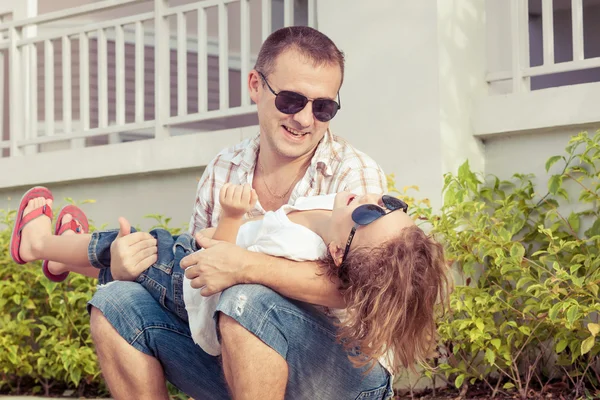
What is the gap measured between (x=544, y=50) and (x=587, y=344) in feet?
5.83

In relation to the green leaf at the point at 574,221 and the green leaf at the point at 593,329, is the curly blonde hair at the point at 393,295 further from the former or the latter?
the green leaf at the point at 574,221

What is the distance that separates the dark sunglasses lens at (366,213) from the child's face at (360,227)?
0.6 inches

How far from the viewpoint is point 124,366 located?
109 inches

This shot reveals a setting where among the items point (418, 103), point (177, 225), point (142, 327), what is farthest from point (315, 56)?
point (177, 225)

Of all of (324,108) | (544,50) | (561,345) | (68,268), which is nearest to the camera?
(324,108)

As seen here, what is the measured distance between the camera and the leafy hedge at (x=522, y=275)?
4113 mm

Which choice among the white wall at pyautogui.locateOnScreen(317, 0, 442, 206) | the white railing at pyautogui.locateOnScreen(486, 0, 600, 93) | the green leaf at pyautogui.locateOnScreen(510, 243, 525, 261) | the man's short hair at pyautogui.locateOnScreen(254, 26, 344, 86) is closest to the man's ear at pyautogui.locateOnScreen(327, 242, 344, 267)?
the man's short hair at pyautogui.locateOnScreen(254, 26, 344, 86)

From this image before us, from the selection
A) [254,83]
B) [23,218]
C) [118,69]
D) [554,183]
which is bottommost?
[23,218]

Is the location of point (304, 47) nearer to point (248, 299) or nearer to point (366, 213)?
point (366, 213)

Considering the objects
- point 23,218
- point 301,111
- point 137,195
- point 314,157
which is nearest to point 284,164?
point 314,157

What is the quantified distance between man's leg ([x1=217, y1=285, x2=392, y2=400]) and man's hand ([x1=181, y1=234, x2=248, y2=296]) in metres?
0.03

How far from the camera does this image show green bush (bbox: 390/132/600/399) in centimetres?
414

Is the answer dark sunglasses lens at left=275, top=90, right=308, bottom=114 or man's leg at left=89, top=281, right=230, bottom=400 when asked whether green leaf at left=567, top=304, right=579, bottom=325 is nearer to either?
dark sunglasses lens at left=275, top=90, right=308, bottom=114

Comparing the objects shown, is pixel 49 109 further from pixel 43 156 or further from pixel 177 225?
pixel 177 225
